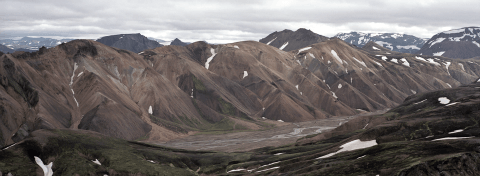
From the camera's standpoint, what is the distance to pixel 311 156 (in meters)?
68.0

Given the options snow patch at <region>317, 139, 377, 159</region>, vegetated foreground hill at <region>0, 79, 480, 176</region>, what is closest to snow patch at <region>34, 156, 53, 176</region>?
vegetated foreground hill at <region>0, 79, 480, 176</region>

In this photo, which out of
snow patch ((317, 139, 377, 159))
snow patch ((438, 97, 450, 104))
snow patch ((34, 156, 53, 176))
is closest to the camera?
snow patch ((34, 156, 53, 176))

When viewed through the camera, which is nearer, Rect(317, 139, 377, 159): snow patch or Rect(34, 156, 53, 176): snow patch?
Rect(34, 156, 53, 176): snow patch

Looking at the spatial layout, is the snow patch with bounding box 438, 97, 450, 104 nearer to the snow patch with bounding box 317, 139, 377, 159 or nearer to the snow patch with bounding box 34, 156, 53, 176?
the snow patch with bounding box 317, 139, 377, 159

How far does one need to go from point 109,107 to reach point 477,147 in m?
144

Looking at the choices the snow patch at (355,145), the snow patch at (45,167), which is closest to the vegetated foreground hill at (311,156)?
the snow patch at (355,145)

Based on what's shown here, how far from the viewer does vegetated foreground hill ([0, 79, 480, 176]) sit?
42.2 m

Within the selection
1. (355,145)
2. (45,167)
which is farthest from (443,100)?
(45,167)

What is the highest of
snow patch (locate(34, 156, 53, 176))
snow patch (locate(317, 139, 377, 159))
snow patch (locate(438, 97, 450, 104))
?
snow patch (locate(438, 97, 450, 104))

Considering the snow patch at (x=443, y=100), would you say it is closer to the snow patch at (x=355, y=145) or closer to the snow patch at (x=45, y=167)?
the snow patch at (x=355, y=145)

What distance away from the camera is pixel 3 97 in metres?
116

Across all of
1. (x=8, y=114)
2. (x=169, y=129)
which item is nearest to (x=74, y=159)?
(x=8, y=114)

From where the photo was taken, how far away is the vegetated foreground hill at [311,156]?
138 ft

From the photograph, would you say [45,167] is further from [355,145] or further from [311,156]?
[355,145]
